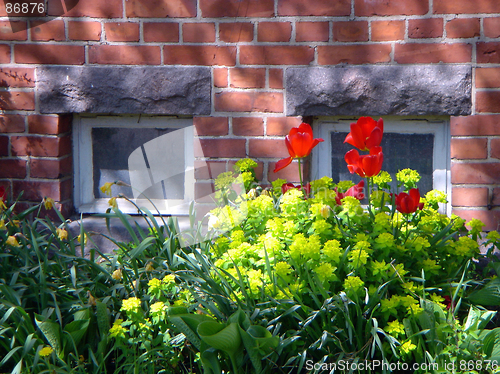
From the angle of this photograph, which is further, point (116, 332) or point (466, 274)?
point (466, 274)

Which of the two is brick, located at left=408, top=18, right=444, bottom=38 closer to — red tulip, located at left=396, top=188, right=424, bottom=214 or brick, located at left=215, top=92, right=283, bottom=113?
brick, located at left=215, top=92, right=283, bottom=113

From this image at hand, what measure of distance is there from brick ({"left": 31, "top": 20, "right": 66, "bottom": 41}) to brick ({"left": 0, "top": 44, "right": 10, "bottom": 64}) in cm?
13

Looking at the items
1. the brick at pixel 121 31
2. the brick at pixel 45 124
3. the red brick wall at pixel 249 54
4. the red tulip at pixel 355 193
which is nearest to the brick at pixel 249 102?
the red brick wall at pixel 249 54

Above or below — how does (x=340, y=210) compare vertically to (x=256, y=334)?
above

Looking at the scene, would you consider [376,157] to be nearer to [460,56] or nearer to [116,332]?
[460,56]

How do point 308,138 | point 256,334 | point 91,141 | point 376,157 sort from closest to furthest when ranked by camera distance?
point 256,334, point 376,157, point 308,138, point 91,141

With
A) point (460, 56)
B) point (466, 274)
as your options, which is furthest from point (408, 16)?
point (466, 274)

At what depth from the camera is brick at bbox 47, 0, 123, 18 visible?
2.33 meters

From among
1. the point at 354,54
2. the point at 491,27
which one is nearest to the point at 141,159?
the point at 354,54

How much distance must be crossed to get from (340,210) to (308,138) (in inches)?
11.5

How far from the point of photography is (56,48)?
93.7 inches

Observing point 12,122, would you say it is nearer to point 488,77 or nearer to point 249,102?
point 249,102

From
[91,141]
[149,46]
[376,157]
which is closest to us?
[376,157]

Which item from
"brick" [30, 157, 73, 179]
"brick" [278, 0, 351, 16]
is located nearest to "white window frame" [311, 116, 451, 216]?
"brick" [278, 0, 351, 16]
